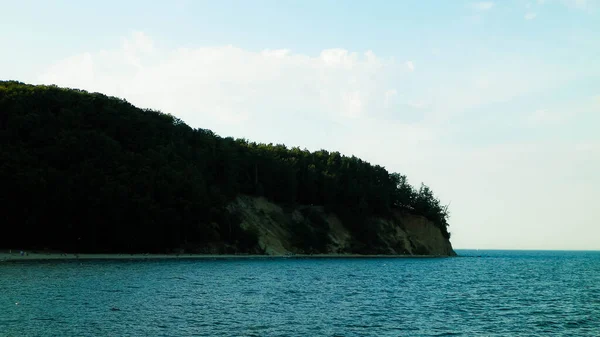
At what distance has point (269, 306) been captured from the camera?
46000 mm

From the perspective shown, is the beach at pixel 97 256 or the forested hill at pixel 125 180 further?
the forested hill at pixel 125 180

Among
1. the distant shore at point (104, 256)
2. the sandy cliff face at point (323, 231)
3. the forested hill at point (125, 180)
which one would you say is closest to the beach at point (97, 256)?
the distant shore at point (104, 256)

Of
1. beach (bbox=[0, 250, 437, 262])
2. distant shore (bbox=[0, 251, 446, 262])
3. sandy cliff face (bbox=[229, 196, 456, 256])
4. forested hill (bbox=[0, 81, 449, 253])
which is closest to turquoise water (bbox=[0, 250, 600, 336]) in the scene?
beach (bbox=[0, 250, 437, 262])

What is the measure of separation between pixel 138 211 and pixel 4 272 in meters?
40.9

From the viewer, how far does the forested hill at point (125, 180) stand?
97.9 m

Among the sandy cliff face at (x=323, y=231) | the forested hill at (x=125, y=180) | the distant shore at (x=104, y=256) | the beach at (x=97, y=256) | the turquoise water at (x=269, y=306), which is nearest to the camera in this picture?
the turquoise water at (x=269, y=306)

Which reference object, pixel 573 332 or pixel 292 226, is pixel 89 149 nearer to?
pixel 292 226

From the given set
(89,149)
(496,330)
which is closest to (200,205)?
(89,149)

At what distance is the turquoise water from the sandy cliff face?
63.6m

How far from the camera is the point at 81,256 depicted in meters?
93.5

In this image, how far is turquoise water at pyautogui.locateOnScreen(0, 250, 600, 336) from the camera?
116 feet

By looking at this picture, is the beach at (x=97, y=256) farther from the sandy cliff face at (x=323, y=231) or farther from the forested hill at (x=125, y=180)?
the sandy cliff face at (x=323, y=231)

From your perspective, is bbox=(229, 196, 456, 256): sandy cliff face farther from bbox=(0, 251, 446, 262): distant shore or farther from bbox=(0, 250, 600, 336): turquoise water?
bbox=(0, 250, 600, 336): turquoise water

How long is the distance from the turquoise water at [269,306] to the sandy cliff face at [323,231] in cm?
6358
